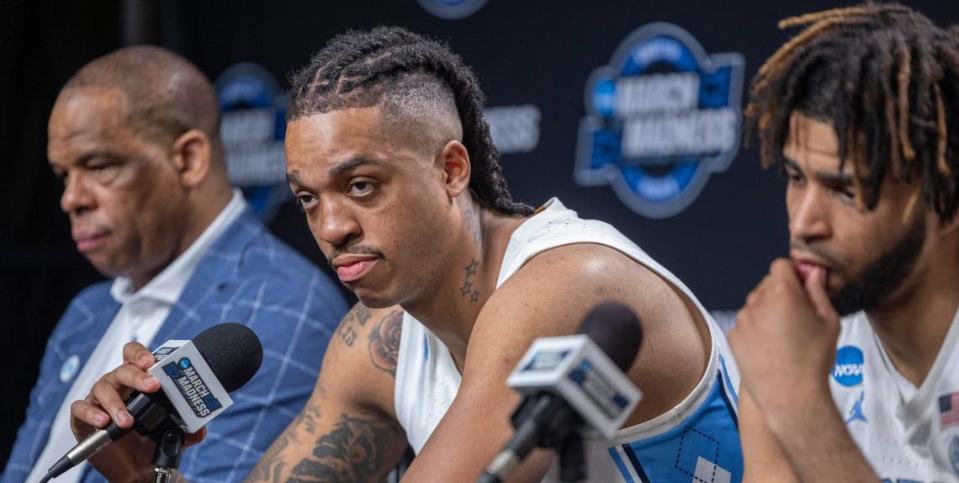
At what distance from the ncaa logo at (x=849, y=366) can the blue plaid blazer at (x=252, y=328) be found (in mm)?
1151

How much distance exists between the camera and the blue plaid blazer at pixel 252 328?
8.65 ft

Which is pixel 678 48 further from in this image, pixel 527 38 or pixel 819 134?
pixel 819 134

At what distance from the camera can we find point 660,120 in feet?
9.20

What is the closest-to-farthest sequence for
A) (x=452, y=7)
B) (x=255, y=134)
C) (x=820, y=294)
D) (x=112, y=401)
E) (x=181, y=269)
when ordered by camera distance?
1. (x=820, y=294)
2. (x=112, y=401)
3. (x=181, y=269)
4. (x=452, y=7)
5. (x=255, y=134)

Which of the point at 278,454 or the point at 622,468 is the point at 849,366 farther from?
the point at 278,454

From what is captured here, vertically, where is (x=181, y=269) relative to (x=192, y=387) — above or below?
below

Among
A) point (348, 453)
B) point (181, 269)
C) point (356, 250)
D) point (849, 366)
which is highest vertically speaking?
point (356, 250)

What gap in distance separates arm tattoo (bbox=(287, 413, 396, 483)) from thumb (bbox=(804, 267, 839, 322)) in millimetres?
981

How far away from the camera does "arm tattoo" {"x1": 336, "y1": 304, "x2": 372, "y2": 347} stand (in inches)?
94.2

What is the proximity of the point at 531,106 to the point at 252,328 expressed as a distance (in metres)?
0.78

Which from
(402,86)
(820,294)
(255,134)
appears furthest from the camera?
(255,134)

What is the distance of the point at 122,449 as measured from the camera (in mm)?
2154

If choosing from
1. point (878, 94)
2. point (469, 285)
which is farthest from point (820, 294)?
point (469, 285)

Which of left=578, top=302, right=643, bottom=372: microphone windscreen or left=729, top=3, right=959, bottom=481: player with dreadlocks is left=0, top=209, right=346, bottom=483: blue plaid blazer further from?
left=578, top=302, right=643, bottom=372: microphone windscreen
